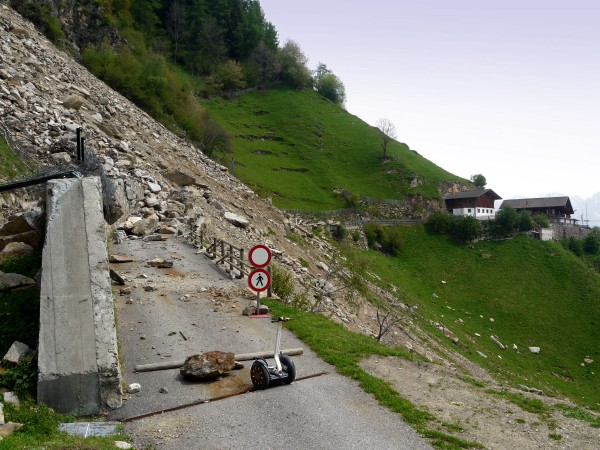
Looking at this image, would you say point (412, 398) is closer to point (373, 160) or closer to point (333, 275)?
point (333, 275)

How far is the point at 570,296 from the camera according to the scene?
55.1 metres

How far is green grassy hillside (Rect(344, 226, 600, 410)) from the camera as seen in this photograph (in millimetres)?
40344

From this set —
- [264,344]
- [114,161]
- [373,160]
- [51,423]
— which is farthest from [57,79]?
[373,160]

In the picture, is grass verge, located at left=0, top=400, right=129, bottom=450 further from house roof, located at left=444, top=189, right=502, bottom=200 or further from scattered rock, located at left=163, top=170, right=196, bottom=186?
house roof, located at left=444, top=189, right=502, bottom=200

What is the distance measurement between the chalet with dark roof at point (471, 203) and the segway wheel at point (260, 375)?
76.4m

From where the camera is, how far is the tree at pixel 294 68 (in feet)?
408

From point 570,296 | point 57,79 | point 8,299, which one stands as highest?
point 57,79

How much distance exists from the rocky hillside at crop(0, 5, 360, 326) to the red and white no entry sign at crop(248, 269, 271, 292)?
10.7m

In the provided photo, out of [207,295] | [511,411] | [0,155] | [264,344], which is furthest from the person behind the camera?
[0,155]

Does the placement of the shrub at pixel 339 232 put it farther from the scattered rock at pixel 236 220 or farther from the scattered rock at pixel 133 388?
the scattered rock at pixel 133 388

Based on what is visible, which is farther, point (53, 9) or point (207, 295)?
point (53, 9)

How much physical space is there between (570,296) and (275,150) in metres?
55.5

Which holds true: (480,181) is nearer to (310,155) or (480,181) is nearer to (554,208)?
(554,208)

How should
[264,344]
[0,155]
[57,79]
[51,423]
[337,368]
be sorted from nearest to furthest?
[51,423] → [337,368] → [264,344] → [0,155] → [57,79]
